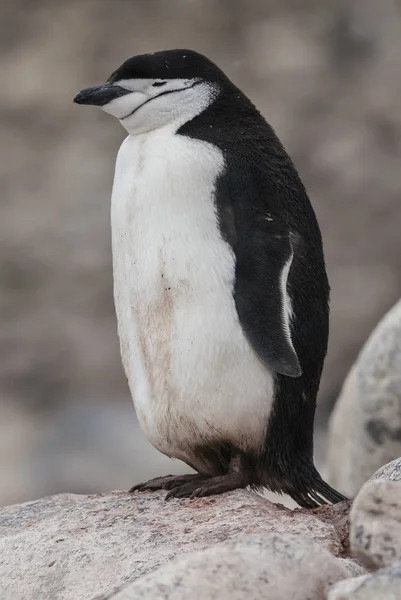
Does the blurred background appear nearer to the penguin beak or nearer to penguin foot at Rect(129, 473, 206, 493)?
penguin foot at Rect(129, 473, 206, 493)

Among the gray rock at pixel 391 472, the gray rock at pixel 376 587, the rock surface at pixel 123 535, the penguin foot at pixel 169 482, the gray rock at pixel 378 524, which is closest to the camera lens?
the gray rock at pixel 376 587

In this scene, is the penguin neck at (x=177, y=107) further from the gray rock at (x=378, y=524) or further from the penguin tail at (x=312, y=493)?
the gray rock at (x=378, y=524)

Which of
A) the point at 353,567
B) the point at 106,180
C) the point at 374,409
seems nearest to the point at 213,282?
the point at 353,567

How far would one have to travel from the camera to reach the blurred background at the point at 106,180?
765 centimetres

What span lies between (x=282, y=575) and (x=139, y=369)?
1.22 metres

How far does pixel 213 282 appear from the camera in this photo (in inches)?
119

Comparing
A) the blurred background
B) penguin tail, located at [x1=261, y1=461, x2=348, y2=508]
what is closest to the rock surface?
penguin tail, located at [x1=261, y1=461, x2=348, y2=508]

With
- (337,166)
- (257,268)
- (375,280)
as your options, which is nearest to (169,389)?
(257,268)

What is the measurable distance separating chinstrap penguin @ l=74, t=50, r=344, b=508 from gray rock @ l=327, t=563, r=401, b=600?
3.58 ft

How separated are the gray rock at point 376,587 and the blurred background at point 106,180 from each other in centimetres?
481

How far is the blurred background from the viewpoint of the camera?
301 inches

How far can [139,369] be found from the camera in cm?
316

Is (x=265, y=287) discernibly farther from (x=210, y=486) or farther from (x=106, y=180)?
(x=106, y=180)

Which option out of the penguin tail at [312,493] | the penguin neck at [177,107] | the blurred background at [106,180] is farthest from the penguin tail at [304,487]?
the blurred background at [106,180]
